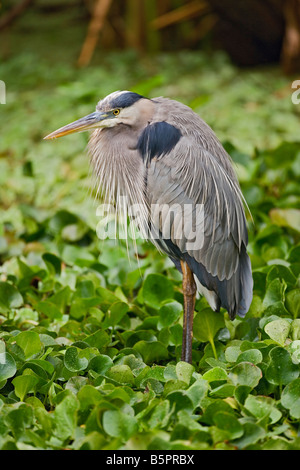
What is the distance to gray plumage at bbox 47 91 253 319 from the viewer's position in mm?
2902

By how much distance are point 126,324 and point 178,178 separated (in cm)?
77

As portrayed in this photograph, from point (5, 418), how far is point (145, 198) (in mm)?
1140

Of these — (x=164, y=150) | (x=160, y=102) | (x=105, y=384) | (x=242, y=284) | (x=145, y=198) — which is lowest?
(x=105, y=384)

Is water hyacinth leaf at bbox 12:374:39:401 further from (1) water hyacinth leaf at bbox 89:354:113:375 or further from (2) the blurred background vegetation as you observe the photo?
(1) water hyacinth leaf at bbox 89:354:113:375

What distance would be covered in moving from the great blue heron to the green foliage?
6.6 inches

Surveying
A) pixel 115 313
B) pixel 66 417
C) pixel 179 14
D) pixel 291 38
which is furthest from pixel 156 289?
pixel 179 14

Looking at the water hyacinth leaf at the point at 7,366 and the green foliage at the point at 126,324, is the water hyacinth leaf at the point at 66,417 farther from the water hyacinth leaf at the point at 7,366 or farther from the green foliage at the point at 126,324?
the water hyacinth leaf at the point at 7,366

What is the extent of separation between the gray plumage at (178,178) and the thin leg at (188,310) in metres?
0.05

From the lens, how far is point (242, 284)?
3090 mm

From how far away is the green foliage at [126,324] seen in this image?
7.55 ft

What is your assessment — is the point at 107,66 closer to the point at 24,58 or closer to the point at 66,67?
the point at 66,67

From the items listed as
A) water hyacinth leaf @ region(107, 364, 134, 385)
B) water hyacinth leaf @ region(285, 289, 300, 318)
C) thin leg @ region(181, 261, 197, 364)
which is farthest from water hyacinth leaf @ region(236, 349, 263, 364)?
water hyacinth leaf @ region(285, 289, 300, 318)

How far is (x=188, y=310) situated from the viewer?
9.89ft
